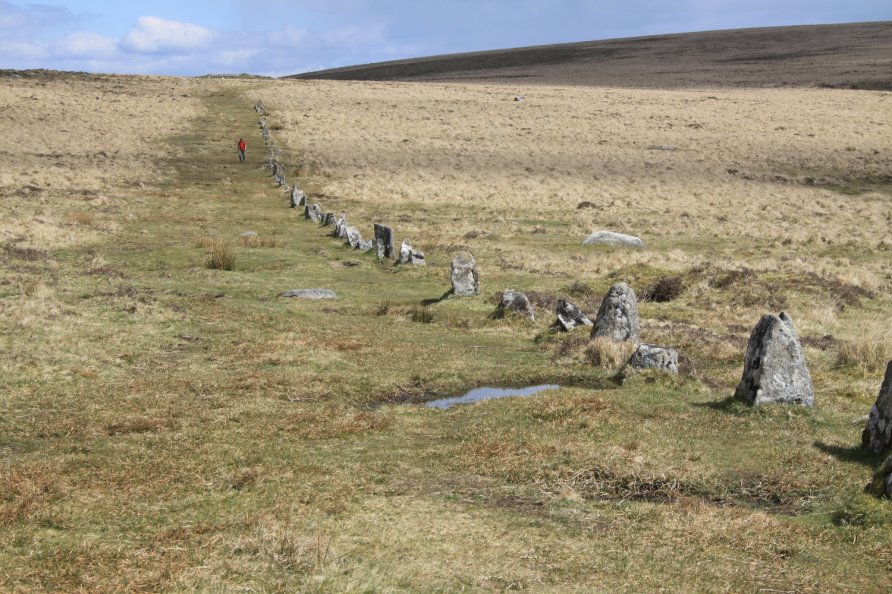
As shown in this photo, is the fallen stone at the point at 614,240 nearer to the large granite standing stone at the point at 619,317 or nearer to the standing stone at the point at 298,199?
the standing stone at the point at 298,199

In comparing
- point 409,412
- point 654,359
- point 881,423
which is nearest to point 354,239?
point 654,359

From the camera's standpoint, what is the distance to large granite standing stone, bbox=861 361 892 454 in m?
12.4

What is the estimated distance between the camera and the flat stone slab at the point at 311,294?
2689 centimetres

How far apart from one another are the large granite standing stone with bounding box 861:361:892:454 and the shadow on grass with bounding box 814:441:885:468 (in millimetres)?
93

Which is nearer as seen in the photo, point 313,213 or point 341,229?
point 341,229

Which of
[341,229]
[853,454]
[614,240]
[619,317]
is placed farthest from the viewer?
[614,240]

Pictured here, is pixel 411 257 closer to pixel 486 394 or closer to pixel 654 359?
pixel 486 394

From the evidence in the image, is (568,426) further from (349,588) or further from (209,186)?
(209,186)

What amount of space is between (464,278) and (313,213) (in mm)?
18772

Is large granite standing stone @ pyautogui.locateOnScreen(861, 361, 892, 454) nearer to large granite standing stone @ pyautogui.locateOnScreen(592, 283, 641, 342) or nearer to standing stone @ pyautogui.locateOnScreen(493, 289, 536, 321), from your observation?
large granite standing stone @ pyautogui.locateOnScreen(592, 283, 641, 342)

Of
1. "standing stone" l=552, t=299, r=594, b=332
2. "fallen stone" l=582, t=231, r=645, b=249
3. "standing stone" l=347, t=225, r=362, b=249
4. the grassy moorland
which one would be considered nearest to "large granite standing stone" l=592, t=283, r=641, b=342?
the grassy moorland

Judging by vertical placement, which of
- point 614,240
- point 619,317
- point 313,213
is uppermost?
point 313,213

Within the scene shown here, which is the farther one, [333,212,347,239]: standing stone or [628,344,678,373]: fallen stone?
[333,212,347,239]: standing stone

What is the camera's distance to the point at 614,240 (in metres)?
40.6
